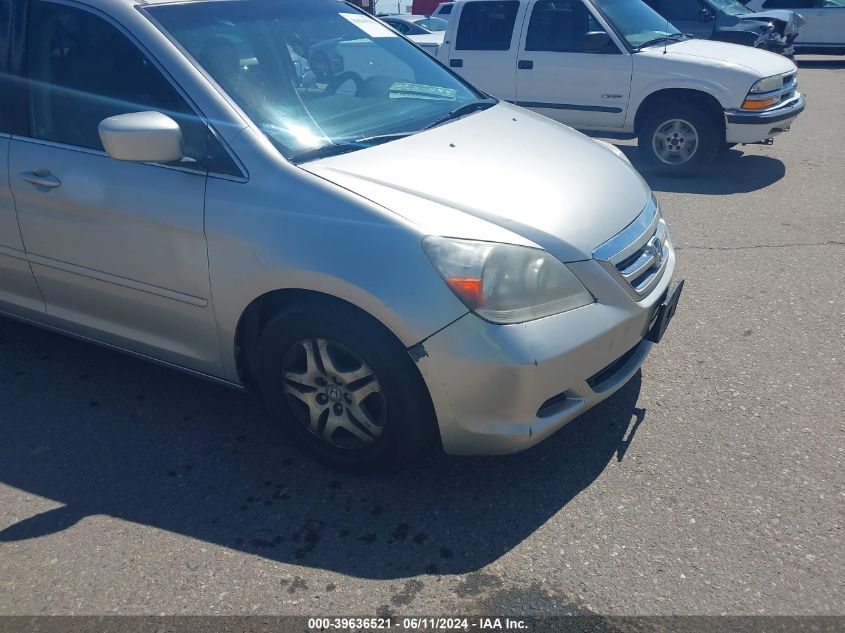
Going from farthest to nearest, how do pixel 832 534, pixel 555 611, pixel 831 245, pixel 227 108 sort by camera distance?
pixel 831 245, pixel 227 108, pixel 832 534, pixel 555 611

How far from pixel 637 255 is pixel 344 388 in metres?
1.27

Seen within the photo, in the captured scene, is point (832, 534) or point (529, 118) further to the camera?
point (529, 118)

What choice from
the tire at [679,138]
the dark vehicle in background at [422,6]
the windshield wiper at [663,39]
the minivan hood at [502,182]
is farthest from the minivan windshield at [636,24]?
the dark vehicle in background at [422,6]

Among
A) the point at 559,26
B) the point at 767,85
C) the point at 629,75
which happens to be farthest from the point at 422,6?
the point at 767,85

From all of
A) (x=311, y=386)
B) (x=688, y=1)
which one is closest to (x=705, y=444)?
(x=311, y=386)

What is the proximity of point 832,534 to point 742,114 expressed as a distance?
552 centimetres

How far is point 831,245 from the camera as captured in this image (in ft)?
18.3

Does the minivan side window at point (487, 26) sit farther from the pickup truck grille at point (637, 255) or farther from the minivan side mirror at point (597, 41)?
the pickup truck grille at point (637, 255)

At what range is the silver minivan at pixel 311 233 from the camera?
8.86 ft

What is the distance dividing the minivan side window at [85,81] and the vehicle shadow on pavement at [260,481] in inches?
48.5

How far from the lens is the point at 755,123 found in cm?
730

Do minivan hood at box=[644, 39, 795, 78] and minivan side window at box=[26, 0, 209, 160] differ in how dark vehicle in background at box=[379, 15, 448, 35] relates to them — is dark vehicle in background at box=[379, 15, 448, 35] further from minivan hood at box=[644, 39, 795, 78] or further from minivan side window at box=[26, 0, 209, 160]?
minivan side window at box=[26, 0, 209, 160]

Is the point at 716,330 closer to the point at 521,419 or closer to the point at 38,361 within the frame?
the point at 521,419

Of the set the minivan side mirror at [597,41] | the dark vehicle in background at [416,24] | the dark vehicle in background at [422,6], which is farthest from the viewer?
the dark vehicle in background at [422,6]
